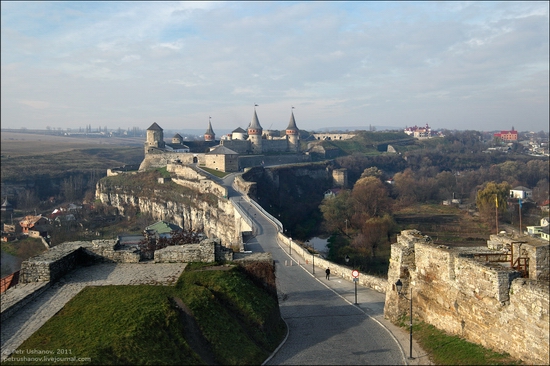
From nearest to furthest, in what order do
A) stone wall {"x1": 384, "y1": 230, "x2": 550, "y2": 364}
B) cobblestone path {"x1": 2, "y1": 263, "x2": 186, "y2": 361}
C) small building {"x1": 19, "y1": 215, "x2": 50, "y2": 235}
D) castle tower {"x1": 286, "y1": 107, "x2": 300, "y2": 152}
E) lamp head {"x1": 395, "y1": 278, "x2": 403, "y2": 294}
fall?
1. stone wall {"x1": 384, "y1": 230, "x2": 550, "y2": 364}
2. cobblestone path {"x1": 2, "y1": 263, "x2": 186, "y2": 361}
3. lamp head {"x1": 395, "y1": 278, "x2": 403, "y2": 294}
4. small building {"x1": 19, "y1": 215, "x2": 50, "y2": 235}
5. castle tower {"x1": 286, "y1": 107, "x2": 300, "y2": 152}

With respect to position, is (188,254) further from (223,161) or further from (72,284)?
(223,161)

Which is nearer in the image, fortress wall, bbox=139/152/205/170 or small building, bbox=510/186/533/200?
small building, bbox=510/186/533/200

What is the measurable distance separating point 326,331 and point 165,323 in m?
4.52

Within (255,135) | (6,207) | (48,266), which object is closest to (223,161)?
(255,135)

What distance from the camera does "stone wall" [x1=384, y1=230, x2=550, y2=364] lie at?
8.43m

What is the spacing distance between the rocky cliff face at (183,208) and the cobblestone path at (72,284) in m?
21.0

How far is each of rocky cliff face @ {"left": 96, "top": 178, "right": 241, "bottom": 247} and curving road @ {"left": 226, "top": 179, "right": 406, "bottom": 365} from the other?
17151mm

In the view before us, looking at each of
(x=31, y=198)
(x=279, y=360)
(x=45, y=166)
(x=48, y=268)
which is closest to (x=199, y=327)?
(x=279, y=360)

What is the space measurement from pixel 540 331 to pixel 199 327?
623 centimetres

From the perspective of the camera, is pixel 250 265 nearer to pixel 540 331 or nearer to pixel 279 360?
pixel 279 360

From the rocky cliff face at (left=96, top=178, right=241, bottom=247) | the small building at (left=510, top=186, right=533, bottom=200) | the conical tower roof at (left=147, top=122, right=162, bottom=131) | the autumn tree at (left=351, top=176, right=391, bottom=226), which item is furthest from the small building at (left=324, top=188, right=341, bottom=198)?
the conical tower roof at (left=147, top=122, right=162, bottom=131)

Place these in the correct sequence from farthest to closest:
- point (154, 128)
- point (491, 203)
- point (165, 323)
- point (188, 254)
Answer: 1. point (154, 128)
2. point (491, 203)
3. point (188, 254)
4. point (165, 323)

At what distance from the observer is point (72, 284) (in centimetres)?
1118

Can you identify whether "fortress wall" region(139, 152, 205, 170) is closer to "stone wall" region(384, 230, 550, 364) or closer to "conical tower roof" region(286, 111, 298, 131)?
"conical tower roof" region(286, 111, 298, 131)
